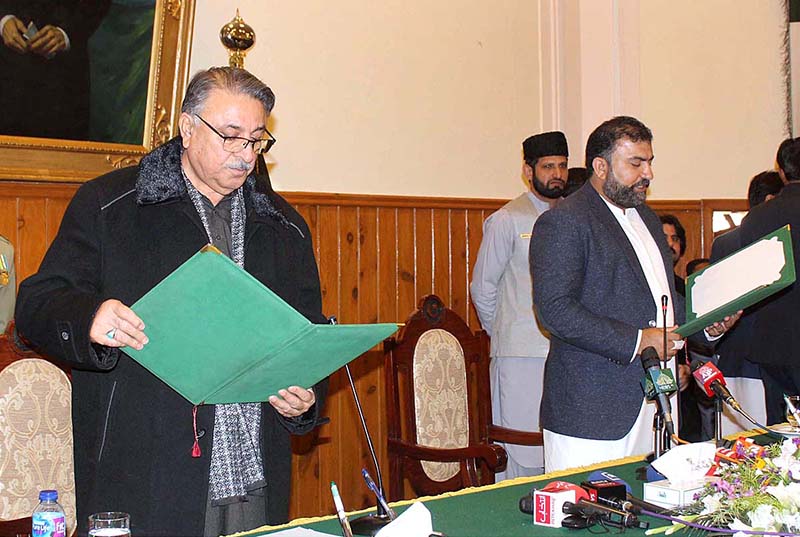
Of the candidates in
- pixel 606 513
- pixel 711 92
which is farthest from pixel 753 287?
pixel 711 92

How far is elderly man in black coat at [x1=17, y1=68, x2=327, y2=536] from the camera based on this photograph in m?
2.37

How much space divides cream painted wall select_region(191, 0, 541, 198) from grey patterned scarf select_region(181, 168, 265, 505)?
2.11 m

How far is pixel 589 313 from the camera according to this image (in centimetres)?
342

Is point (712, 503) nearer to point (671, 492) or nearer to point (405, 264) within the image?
point (671, 492)

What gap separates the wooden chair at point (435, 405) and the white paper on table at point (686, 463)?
4.36 feet

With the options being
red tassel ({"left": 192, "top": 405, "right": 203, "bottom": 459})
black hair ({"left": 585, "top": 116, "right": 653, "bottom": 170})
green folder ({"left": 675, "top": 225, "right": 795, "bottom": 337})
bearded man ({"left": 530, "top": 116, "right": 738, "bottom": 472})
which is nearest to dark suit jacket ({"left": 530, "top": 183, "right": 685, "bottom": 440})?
bearded man ({"left": 530, "top": 116, "right": 738, "bottom": 472})

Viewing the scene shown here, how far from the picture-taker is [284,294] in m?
2.65

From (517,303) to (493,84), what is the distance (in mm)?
1353

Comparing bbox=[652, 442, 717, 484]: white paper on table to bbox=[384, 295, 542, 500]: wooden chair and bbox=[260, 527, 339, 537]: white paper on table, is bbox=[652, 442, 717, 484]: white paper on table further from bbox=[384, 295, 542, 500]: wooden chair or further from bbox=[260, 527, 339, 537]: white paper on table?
bbox=[384, 295, 542, 500]: wooden chair

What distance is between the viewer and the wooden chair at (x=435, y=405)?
387 centimetres

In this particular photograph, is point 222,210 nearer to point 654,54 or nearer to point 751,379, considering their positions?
point 751,379

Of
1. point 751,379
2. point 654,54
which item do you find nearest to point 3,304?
point 751,379

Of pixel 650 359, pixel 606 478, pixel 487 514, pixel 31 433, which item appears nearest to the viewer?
pixel 487 514

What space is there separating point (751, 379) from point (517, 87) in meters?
2.04
